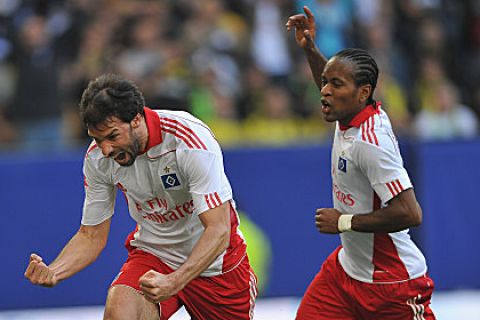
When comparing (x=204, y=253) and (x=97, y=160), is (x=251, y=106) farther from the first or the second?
(x=204, y=253)

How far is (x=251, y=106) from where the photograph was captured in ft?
36.4

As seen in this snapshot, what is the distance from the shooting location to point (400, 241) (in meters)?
6.18

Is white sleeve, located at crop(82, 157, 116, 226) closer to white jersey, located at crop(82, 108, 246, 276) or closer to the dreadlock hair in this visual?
white jersey, located at crop(82, 108, 246, 276)

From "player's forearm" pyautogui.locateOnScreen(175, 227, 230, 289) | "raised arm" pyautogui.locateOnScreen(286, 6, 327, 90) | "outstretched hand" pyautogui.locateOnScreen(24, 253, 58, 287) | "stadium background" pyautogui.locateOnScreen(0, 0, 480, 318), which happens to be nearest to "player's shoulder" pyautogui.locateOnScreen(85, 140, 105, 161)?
"outstretched hand" pyautogui.locateOnScreen(24, 253, 58, 287)

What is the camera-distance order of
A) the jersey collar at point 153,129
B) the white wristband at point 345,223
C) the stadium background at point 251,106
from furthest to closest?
the stadium background at point 251,106 < the white wristband at point 345,223 < the jersey collar at point 153,129

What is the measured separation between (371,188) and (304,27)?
4.24ft

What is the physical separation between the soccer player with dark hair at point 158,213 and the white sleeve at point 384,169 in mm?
792

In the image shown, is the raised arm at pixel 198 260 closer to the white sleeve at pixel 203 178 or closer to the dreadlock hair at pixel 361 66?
the white sleeve at pixel 203 178

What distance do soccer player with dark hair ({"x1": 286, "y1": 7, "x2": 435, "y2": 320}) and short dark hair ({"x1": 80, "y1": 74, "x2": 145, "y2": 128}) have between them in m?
1.15

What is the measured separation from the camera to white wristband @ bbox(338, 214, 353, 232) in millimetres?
5871

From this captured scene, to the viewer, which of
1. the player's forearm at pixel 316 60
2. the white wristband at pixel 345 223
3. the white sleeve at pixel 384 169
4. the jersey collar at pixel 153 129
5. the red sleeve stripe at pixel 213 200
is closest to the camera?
the red sleeve stripe at pixel 213 200

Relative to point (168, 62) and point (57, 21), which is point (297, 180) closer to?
point (168, 62)

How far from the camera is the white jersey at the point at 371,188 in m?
5.78

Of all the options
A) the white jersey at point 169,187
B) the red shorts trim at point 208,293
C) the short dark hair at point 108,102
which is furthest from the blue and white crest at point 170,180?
the red shorts trim at point 208,293
